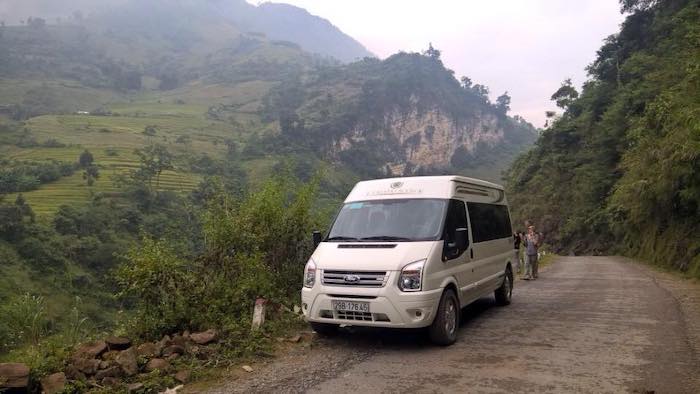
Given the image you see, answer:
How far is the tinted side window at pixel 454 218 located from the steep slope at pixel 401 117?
12129 cm

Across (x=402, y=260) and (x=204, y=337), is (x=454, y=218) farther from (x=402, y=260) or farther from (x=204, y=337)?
Answer: (x=204, y=337)

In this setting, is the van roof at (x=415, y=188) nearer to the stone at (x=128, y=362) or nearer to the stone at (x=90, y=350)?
the stone at (x=128, y=362)

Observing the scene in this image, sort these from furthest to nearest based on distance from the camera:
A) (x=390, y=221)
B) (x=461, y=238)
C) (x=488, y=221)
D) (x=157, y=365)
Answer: (x=488, y=221) < (x=390, y=221) < (x=461, y=238) < (x=157, y=365)

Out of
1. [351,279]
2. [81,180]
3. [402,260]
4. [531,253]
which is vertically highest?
[81,180]

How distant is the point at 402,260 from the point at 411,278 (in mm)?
250

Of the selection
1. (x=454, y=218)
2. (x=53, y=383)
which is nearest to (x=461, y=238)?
(x=454, y=218)

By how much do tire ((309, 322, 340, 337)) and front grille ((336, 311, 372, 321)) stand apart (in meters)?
0.70

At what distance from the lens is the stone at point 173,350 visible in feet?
19.5

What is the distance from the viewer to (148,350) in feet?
19.2

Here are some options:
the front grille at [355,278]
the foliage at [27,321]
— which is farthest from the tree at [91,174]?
the front grille at [355,278]

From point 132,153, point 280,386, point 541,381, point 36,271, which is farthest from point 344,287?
point 132,153

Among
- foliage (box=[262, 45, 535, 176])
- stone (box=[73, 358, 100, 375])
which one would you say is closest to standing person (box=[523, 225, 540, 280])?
stone (box=[73, 358, 100, 375])

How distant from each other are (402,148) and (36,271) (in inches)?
5076

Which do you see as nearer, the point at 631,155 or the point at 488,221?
the point at 488,221
